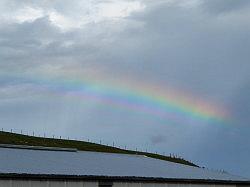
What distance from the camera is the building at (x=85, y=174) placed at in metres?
37.4

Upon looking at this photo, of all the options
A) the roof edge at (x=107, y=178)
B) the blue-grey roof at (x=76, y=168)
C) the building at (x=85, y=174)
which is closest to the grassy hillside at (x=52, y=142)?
the building at (x=85, y=174)

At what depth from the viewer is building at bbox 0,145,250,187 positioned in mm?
37438

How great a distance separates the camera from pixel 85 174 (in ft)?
136

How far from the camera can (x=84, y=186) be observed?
40.5m

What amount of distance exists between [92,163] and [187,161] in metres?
130

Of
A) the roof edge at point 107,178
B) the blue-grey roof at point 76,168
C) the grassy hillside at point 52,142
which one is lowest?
the roof edge at point 107,178

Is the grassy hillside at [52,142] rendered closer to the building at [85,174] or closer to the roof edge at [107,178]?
the building at [85,174]

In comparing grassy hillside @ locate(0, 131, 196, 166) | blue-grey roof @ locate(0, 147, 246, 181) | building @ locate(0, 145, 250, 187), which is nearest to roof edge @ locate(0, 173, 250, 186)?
building @ locate(0, 145, 250, 187)

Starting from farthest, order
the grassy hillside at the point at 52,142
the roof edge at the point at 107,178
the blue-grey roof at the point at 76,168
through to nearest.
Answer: the grassy hillside at the point at 52,142 → the blue-grey roof at the point at 76,168 → the roof edge at the point at 107,178

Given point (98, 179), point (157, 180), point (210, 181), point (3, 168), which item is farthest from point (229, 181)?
point (3, 168)

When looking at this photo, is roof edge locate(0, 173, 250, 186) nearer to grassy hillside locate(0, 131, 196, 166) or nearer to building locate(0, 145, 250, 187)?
building locate(0, 145, 250, 187)

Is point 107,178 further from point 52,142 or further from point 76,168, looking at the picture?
point 52,142

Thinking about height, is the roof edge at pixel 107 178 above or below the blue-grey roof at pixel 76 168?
below

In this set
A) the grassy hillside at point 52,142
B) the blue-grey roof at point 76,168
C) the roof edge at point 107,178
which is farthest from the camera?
the grassy hillside at point 52,142
